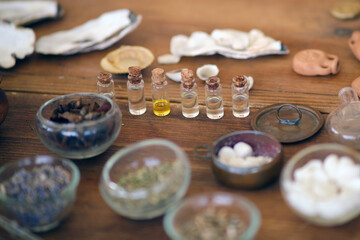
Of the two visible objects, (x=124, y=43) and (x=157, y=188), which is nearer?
(x=157, y=188)

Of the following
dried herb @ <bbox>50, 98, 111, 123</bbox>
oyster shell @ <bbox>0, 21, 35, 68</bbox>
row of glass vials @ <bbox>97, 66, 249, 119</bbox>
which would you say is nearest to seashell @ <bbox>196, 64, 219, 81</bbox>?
row of glass vials @ <bbox>97, 66, 249, 119</bbox>

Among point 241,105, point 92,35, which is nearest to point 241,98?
point 241,105

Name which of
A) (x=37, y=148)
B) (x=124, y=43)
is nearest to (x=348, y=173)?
(x=37, y=148)

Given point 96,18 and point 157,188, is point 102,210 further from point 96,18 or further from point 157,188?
point 96,18

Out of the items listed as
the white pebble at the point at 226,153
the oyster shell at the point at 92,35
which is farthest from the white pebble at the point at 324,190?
the oyster shell at the point at 92,35

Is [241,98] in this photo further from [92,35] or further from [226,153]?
[92,35]

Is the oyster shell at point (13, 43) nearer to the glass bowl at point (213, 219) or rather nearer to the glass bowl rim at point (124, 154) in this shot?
the glass bowl rim at point (124, 154)

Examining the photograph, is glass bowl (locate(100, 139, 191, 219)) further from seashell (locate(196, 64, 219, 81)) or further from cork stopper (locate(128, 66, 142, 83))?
seashell (locate(196, 64, 219, 81))
